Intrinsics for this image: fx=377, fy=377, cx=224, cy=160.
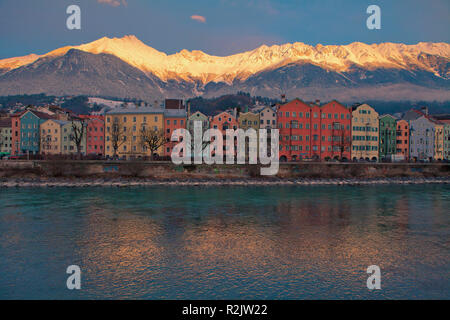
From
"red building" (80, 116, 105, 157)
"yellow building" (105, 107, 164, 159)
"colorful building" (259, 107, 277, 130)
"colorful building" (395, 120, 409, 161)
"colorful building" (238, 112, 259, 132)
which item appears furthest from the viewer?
"colorful building" (395, 120, 409, 161)

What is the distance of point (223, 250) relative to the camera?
18.8m

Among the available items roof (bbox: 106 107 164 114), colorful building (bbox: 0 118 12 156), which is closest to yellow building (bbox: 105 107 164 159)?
roof (bbox: 106 107 164 114)

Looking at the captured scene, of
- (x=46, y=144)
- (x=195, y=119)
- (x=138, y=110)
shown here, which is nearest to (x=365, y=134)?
(x=195, y=119)

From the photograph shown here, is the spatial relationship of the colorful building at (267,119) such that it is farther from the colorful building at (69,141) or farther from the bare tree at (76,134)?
the colorful building at (69,141)

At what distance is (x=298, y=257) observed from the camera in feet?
57.9

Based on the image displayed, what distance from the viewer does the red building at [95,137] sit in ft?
285

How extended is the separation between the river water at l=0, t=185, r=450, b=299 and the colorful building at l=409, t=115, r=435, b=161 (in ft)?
225

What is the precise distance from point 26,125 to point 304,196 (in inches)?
2964

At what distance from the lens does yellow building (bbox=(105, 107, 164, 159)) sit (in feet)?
274

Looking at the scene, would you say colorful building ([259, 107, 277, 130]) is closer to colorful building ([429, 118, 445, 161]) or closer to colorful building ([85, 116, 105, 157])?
colorful building ([85, 116, 105, 157])

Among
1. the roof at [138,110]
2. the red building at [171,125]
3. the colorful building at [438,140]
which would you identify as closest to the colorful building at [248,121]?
the red building at [171,125]

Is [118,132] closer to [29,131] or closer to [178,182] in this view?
[29,131]

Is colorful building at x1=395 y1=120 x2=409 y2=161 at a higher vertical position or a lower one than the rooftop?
lower
